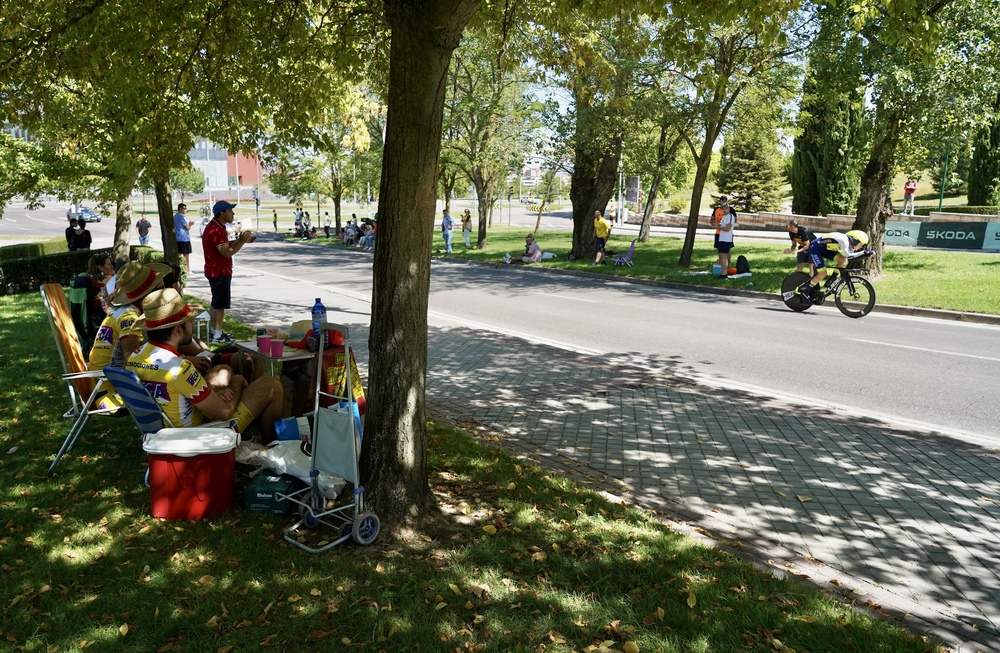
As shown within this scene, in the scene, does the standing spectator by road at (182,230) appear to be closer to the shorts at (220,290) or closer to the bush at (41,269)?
the bush at (41,269)

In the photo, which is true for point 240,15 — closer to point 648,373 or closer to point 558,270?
point 648,373

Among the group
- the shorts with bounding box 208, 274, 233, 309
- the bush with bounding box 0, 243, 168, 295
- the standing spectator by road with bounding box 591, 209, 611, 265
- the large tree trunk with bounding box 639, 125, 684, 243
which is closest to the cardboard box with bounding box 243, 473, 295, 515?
the shorts with bounding box 208, 274, 233, 309

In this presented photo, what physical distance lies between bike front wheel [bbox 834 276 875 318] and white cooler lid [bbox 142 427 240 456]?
12688 mm

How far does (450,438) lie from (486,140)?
77.6ft

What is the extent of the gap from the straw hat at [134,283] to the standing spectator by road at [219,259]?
3.40 metres

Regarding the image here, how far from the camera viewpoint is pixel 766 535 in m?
4.91

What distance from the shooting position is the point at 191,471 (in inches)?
188

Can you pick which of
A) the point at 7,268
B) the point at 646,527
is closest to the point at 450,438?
the point at 646,527

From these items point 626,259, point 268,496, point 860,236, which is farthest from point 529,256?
point 268,496

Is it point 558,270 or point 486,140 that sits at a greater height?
point 486,140

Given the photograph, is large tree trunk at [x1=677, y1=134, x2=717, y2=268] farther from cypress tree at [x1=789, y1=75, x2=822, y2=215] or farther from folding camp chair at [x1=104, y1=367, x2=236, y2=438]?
cypress tree at [x1=789, y1=75, x2=822, y2=215]

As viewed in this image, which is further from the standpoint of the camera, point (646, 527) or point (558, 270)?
point (558, 270)

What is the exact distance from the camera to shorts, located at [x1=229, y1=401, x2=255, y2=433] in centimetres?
536

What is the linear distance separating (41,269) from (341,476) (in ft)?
59.5
